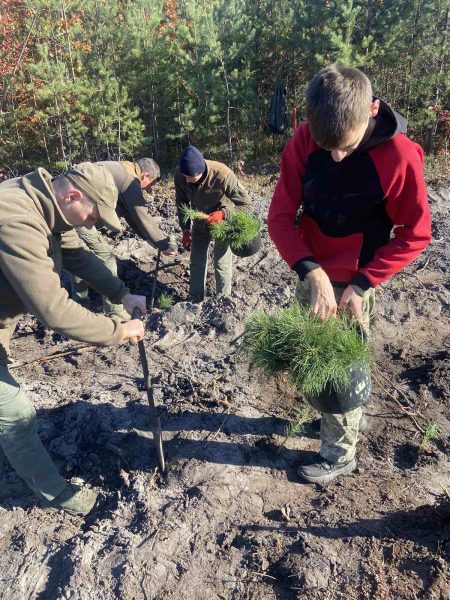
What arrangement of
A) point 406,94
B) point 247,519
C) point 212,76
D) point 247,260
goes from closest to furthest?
1. point 247,519
2. point 247,260
3. point 212,76
4. point 406,94

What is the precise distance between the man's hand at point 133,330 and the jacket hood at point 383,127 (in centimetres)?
161

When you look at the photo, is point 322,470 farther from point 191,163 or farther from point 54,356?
point 191,163

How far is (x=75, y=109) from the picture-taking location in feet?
29.3

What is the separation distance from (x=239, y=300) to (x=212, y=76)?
18.4 ft

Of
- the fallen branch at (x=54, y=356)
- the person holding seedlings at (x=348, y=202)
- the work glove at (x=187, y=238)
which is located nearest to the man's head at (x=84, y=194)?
the person holding seedlings at (x=348, y=202)

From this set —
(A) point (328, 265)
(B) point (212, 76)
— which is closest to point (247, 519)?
(A) point (328, 265)

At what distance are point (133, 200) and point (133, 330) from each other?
8.55 feet

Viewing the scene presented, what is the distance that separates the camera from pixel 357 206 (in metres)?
2.55

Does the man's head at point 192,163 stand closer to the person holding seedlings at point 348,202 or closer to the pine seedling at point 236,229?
the pine seedling at point 236,229

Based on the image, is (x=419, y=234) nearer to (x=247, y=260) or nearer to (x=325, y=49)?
(x=247, y=260)

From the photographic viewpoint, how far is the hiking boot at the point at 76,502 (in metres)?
3.16

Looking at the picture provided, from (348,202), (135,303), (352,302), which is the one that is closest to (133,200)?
(135,303)

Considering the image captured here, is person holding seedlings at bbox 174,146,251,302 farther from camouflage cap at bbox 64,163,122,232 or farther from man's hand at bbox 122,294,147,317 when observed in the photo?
camouflage cap at bbox 64,163,122,232

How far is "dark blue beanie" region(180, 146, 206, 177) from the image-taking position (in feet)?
15.9
